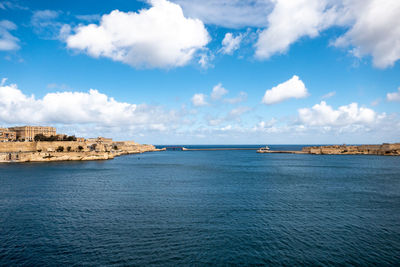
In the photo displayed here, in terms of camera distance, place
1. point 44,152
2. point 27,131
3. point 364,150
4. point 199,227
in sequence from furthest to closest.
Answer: point 27,131 < point 364,150 < point 44,152 < point 199,227

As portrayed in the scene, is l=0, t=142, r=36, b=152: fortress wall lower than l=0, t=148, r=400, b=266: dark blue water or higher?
higher

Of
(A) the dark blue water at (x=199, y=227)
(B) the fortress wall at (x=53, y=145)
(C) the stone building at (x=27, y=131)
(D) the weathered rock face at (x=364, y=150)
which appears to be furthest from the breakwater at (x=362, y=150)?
(C) the stone building at (x=27, y=131)

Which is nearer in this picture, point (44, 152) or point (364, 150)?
point (44, 152)

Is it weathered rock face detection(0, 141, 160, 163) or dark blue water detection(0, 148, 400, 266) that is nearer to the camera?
dark blue water detection(0, 148, 400, 266)

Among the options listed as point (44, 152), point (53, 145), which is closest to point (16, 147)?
point (53, 145)

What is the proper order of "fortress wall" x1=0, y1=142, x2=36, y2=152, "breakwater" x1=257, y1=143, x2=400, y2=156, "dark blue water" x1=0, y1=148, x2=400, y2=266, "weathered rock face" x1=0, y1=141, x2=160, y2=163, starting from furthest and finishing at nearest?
"breakwater" x1=257, y1=143, x2=400, y2=156, "fortress wall" x1=0, y1=142, x2=36, y2=152, "weathered rock face" x1=0, y1=141, x2=160, y2=163, "dark blue water" x1=0, y1=148, x2=400, y2=266

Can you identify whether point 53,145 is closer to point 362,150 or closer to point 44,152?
point 44,152

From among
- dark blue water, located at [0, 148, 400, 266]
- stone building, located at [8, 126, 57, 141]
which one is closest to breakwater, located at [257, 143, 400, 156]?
dark blue water, located at [0, 148, 400, 266]

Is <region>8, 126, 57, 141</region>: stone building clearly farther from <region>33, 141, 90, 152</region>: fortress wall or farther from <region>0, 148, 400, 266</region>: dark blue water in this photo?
<region>0, 148, 400, 266</region>: dark blue water

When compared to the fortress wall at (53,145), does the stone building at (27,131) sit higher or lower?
higher

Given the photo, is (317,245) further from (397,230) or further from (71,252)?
(71,252)

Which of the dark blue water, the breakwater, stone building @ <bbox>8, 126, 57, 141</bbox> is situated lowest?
the dark blue water

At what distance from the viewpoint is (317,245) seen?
1628cm

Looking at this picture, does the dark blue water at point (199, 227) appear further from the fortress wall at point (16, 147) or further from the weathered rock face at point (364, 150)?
the weathered rock face at point (364, 150)
